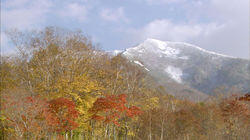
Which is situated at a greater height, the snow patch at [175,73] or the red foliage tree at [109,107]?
the snow patch at [175,73]

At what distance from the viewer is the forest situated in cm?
1280

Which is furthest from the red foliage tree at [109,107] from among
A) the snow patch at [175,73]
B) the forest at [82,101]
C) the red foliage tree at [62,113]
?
the snow patch at [175,73]

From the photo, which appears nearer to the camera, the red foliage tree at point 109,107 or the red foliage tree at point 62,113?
the red foliage tree at point 62,113

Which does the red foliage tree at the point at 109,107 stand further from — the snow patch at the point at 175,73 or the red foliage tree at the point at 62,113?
the snow patch at the point at 175,73

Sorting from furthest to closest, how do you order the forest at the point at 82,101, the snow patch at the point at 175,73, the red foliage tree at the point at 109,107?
1. the snow patch at the point at 175,73
2. the red foliage tree at the point at 109,107
3. the forest at the point at 82,101

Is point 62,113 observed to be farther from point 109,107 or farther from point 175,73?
point 175,73

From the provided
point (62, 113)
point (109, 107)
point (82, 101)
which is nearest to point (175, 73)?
point (82, 101)

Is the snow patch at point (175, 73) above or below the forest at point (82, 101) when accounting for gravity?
above

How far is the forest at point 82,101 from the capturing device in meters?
12.8

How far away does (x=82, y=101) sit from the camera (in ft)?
56.9

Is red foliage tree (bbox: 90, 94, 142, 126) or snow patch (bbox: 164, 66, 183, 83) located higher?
snow patch (bbox: 164, 66, 183, 83)

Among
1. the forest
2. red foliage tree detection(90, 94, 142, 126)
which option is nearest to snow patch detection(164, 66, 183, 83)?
the forest

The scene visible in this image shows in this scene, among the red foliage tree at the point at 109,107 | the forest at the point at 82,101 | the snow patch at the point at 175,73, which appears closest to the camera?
the forest at the point at 82,101

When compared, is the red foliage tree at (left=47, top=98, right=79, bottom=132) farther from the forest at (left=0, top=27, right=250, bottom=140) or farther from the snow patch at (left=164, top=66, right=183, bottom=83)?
the snow patch at (left=164, top=66, right=183, bottom=83)
